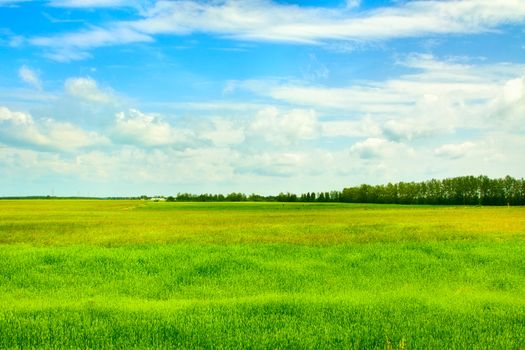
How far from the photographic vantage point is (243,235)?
3181cm

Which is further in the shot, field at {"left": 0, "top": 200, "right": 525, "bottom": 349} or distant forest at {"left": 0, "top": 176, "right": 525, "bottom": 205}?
distant forest at {"left": 0, "top": 176, "right": 525, "bottom": 205}

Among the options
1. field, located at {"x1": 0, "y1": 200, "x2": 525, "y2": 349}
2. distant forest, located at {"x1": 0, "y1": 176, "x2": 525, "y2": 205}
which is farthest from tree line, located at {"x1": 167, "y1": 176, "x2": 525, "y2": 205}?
field, located at {"x1": 0, "y1": 200, "x2": 525, "y2": 349}

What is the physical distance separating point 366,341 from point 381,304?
2.62 m

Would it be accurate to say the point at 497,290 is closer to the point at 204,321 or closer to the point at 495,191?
the point at 204,321

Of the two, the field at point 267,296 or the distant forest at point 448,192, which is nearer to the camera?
the field at point 267,296

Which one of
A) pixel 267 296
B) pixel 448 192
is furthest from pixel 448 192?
pixel 267 296

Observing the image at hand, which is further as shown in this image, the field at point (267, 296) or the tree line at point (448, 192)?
the tree line at point (448, 192)

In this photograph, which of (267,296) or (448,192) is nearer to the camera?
(267,296)

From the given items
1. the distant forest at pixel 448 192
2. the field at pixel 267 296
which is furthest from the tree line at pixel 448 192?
the field at pixel 267 296

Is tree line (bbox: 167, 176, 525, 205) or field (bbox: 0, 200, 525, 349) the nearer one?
field (bbox: 0, 200, 525, 349)

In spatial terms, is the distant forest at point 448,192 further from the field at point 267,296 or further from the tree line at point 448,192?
the field at point 267,296

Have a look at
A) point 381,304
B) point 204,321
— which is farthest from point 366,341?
point 204,321

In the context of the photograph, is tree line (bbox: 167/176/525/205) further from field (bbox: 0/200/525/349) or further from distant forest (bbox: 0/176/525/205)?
field (bbox: 0/200/525/349)

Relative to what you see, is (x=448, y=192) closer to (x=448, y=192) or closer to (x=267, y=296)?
(x=448, y=192)
